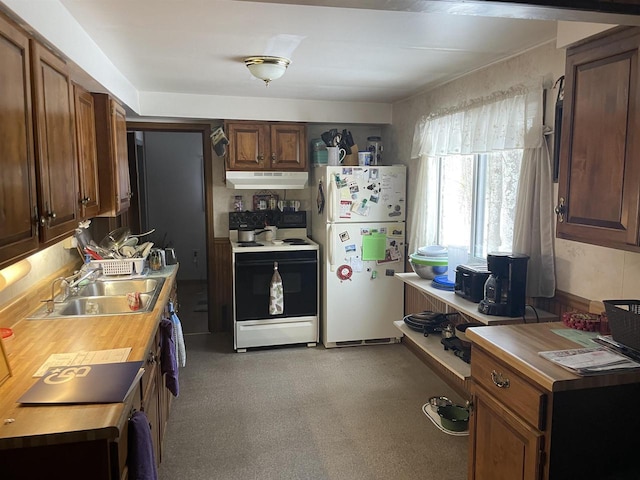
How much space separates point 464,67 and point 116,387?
9.16ft

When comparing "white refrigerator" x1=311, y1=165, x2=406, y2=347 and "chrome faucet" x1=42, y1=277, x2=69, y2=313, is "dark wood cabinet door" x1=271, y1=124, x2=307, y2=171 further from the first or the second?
"chrome faucet" x1=42, y1=277, x2=69, y2=313

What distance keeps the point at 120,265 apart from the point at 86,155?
97cm

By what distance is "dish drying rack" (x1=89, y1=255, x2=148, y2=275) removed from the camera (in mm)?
3328

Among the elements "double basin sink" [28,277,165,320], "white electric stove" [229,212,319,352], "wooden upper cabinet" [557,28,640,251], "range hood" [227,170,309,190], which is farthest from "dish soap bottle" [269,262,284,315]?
"wooden upper cabinet" [557,28,640,251]

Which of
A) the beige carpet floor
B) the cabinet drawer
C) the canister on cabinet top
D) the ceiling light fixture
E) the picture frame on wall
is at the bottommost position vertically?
the beige carpet floor

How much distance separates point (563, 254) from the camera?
8.20ft

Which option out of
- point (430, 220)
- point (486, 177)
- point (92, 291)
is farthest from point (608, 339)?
point (92, 291)

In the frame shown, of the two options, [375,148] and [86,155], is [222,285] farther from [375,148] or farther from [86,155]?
[86,155]

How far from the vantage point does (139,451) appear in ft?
5.62

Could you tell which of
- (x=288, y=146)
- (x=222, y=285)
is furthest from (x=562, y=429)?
(x=222, y=285)

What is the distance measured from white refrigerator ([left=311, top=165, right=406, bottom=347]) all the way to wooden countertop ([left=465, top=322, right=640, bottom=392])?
2270mm

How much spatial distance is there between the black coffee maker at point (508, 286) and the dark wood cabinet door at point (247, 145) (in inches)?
103

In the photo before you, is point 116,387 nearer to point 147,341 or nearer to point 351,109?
point 147,341

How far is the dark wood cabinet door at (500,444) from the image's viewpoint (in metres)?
1.72
